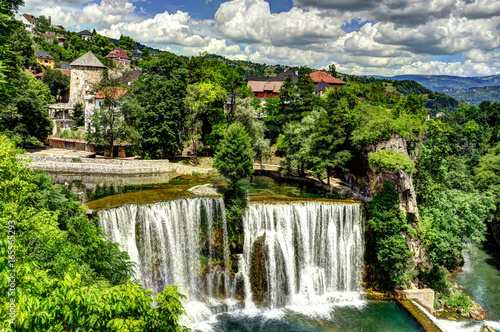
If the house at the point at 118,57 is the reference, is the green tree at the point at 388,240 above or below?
below

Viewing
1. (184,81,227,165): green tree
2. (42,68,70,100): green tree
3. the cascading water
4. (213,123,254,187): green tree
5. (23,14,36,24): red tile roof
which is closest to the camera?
the cascading water

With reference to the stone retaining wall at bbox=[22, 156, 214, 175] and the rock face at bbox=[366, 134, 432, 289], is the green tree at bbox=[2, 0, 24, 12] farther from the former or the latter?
the rock face at bbox=[366, 134, 432, 289]

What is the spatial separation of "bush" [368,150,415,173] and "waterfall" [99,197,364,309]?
4193 millimetres

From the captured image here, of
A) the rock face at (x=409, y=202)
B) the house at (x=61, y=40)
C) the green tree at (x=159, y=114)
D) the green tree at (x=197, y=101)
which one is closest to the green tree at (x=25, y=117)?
the green tree at (x=159, y=114)

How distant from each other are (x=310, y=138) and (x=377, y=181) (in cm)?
1071

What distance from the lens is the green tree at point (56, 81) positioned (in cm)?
6450

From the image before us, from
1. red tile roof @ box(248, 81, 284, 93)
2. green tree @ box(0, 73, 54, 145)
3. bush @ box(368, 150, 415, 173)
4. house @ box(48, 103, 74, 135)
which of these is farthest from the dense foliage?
red tile roof @ box(248, 81, 284, 93)

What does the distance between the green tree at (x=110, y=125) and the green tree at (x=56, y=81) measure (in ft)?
98.9

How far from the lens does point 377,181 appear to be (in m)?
30.0

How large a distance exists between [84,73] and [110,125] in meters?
19.4

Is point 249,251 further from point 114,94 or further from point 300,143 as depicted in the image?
point 114,94

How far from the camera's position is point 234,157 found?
1136 inches

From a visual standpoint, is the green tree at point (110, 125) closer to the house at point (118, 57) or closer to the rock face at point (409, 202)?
the rock face at point (409, 202)

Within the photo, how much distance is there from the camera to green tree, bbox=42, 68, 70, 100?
64500mm
